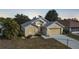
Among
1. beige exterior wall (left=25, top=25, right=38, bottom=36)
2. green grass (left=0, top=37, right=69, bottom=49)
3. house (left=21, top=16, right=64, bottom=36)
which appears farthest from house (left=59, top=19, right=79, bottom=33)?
beige exterior wall (left=25, top=25, right=38, bottom=36)

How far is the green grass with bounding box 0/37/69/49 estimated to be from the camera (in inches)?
130

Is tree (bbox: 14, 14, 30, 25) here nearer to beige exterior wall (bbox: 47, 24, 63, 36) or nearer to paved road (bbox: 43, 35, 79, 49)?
beige exterior wall (bbox: 47, 24, 63, 36)

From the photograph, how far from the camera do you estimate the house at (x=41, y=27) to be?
131 inches

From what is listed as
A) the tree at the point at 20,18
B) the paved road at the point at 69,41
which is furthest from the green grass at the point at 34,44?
the tree at the point at 20,18

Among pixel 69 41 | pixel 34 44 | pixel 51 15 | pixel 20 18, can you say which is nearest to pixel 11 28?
pixel 20 18

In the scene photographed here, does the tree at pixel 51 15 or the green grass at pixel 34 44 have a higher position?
the tree at pixel 51 15

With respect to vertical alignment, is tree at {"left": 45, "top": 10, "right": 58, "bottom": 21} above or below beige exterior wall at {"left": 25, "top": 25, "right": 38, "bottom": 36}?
above

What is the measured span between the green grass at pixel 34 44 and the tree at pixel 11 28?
7cm

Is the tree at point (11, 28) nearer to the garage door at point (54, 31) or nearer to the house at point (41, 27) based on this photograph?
the house at point (41, 27)

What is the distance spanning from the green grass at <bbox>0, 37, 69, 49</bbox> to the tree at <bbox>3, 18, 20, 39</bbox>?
0.24ft

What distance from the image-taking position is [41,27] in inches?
131

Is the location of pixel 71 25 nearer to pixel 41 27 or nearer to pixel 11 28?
pixel 41 27
